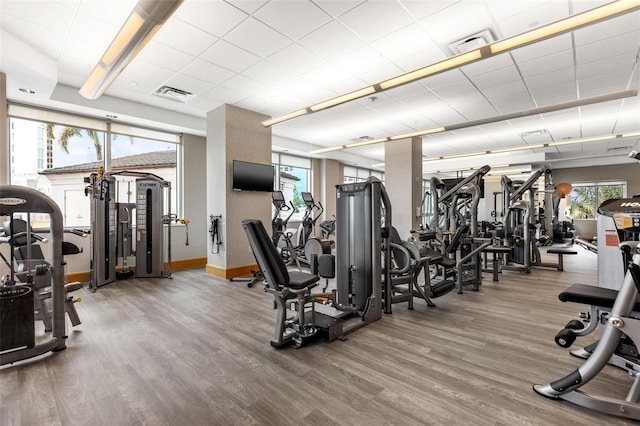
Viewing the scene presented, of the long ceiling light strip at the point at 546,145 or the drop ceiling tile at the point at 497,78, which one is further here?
the long ceiling light strip at the point at 546,145

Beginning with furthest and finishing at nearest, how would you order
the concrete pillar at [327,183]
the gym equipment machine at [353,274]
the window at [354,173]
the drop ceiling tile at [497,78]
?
the window at [354,173]
the concrete pillar at [327,183]
the drop ceiling tile at [497,78]
the gym equipment machine at [353,274]

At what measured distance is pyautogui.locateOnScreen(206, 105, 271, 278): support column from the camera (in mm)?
5621

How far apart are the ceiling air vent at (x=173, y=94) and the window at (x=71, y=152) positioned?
1432mm

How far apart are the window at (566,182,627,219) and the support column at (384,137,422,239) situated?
8567mm

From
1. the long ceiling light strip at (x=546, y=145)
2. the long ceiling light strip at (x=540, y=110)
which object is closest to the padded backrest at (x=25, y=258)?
the long ceiling light strip at (x=540, y=110)

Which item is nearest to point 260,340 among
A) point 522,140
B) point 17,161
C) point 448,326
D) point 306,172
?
point 448,326

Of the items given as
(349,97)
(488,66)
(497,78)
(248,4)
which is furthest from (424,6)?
(497,78)

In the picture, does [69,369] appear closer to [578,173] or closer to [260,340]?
[260,340]

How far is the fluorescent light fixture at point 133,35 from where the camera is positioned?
2.31m

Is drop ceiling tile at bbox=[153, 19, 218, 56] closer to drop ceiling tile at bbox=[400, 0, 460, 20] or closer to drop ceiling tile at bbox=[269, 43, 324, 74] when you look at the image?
drop ceiling tile at bbox=[269, 43, 324, 74]

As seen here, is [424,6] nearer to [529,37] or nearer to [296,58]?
[529,37]

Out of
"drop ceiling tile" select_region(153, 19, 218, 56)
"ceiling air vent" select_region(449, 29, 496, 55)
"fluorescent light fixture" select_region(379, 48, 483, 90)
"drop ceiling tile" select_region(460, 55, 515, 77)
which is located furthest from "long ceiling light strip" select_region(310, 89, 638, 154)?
"drop ceiling tile" select_region(153, 19, 218, 56)

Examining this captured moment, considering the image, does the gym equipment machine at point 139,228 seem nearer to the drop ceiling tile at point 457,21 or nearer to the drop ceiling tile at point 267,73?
the drop ceiling tile at point 267,73

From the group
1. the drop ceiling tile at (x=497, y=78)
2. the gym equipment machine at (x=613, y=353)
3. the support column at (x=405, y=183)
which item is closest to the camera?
the gym equipment machine at (x=613, y=353)
